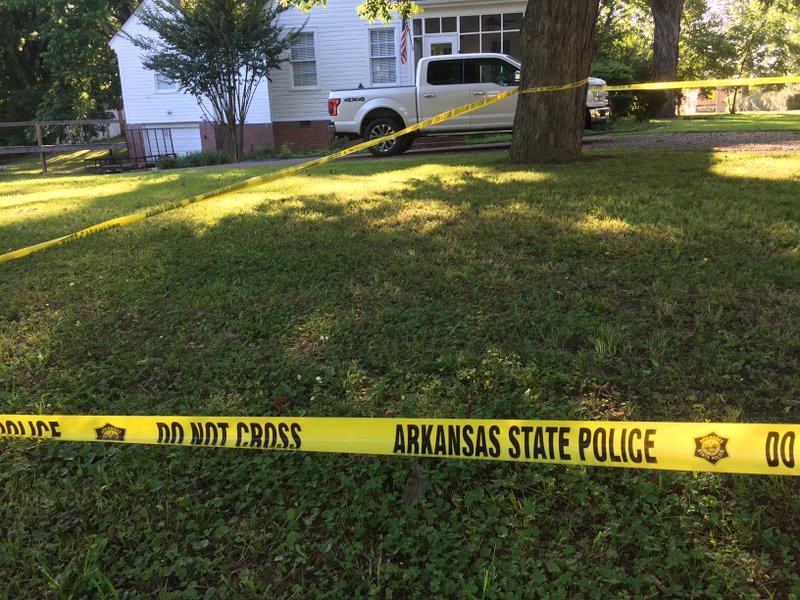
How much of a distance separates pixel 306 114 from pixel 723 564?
21.0 m

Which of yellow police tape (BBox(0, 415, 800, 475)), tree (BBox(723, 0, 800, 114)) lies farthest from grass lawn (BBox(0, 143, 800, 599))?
tree (BBox(723, 0, 800, 114))

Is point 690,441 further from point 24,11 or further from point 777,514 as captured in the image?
point 24,11

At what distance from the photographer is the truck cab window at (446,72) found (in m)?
14.1

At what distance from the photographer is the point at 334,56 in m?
20.5

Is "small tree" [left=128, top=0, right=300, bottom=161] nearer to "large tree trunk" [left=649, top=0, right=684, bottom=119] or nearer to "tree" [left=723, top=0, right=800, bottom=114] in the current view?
"large tree trunk" [left=649, top=0, right=684, bottom=119]

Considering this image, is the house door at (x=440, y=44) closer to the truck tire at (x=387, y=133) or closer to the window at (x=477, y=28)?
the window at (x=477, y=28)

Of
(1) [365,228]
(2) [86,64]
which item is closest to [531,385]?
(1) [365,228]

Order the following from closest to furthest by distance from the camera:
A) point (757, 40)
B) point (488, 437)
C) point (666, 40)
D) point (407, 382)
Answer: point (488, 437) → point (407, 382) → point (666, 40) → point (757, 40)

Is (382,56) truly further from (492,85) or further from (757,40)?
(757,40)

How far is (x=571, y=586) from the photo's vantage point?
1827 mm

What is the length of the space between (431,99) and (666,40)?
44.8 feet

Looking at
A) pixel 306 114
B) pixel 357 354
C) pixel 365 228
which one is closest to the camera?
pixel 357 354

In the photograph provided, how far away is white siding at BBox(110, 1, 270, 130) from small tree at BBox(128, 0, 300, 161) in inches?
116

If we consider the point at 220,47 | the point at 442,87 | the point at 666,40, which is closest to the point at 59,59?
the point at 220,47
